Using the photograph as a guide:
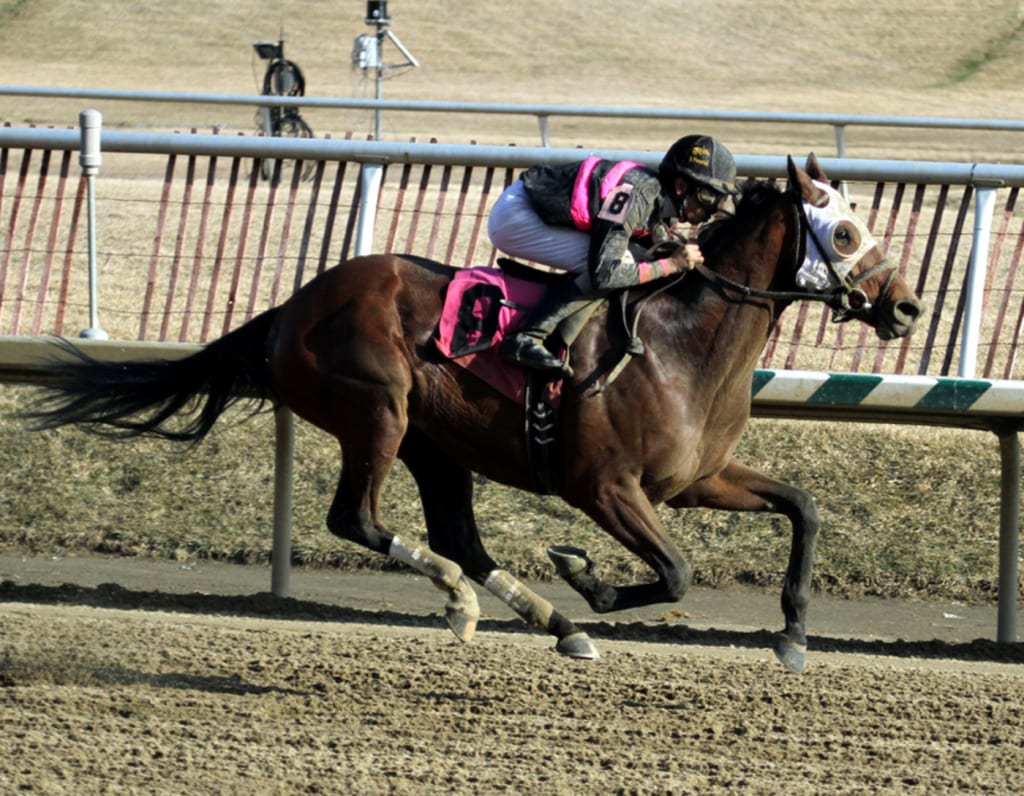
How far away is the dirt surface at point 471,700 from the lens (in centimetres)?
462

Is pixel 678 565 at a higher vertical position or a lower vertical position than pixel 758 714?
higher

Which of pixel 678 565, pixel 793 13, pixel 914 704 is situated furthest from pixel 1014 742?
pixel 793 13

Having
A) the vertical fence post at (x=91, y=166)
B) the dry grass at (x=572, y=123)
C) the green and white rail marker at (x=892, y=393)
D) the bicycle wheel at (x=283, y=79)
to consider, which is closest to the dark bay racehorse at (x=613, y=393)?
the green and white rail marker at (x=892, y=393)

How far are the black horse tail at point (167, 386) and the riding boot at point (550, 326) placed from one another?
3.69 feet

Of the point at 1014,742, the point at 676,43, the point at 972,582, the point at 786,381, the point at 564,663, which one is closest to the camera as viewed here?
the point at 1014,742

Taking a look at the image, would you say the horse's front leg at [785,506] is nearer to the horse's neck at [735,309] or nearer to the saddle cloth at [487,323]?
the horse's neck at [735,309]

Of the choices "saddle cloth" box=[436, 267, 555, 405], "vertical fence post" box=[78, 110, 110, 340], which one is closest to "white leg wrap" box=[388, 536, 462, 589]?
"saddle cloth" box=[436, 267, 555, 405]

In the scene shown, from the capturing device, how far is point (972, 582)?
7.64 meters

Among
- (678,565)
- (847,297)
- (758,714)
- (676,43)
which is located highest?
(847,297)

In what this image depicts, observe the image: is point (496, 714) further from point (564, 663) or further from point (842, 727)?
point (842, 727)

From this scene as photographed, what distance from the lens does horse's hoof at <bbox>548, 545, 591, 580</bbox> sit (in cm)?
561

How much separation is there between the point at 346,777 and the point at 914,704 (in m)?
2.09

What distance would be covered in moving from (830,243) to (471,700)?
1.96m

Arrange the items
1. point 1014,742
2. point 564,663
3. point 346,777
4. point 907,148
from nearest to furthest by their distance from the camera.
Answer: point 346,777 < point 1014,742 < point 564,663 < point 907,148
